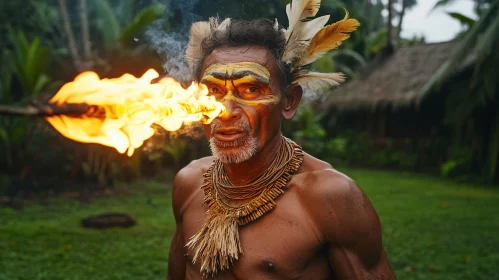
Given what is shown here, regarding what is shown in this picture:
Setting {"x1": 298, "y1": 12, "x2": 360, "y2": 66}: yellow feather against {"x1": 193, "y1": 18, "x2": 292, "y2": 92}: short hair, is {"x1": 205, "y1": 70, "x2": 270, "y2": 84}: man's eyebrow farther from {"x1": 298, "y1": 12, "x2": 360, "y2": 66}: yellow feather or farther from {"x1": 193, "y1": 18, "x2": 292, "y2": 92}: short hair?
{"x1": 298, "y1": 12, "x2": 360, "y2": 66}: yellow feather

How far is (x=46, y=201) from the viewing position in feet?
31.7

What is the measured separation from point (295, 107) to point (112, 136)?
1021 mm

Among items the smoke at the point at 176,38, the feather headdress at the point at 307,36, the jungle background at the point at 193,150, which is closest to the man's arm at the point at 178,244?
the jungle background at the point at 193,150

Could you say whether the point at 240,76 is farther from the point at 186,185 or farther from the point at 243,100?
the point at 186,185

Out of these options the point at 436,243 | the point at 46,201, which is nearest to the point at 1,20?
the point at 46,201

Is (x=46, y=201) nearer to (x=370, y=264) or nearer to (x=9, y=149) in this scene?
(x=9, y=149)

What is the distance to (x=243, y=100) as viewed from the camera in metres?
2.45

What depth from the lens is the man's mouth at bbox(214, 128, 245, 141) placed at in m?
2.39

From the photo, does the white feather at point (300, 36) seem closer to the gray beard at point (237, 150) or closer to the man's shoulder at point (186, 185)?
the gray beard at point (237, 150)

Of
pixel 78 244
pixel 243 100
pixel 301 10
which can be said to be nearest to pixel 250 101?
pixel 243 100

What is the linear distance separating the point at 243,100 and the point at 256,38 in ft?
1.09

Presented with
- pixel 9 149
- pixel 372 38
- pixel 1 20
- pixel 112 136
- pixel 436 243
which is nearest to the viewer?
pixel 112 136

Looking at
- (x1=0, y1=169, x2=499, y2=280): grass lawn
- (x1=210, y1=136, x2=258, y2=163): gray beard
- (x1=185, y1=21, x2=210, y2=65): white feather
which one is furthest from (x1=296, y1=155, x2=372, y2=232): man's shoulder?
(x1=0, y1=169, x2=499, y2=280): grass lawn

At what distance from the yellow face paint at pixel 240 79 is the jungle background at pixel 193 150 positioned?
1.36ft
